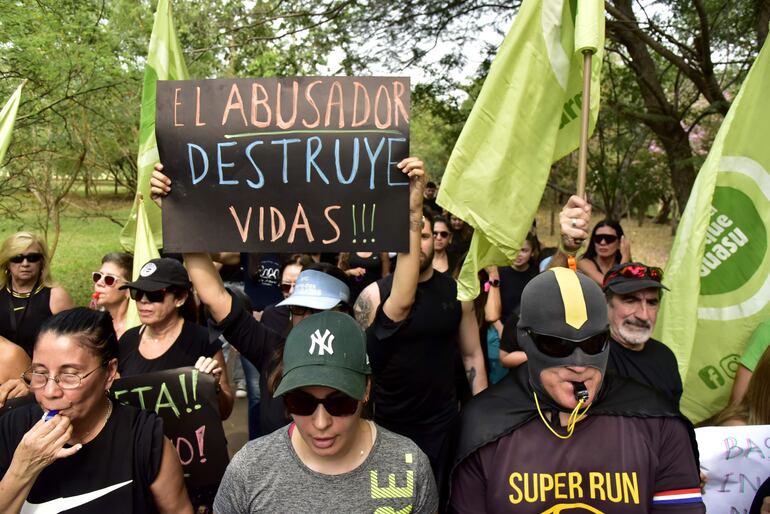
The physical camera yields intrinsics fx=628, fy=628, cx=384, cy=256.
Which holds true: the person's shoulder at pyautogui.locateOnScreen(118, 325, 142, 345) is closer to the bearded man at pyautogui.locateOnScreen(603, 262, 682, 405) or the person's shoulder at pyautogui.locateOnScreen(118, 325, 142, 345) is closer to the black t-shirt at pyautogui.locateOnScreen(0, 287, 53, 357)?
the black t-shirt at pyautogui.locateOnScreen(0, 287, 53, 357)

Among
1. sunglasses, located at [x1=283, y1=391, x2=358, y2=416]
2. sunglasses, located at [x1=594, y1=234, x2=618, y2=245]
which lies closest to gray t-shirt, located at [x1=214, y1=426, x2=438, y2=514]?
sunglasses, located at [x1=283, y1=391, x2=358, y2=416]

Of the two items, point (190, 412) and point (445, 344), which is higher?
point (445, 344)

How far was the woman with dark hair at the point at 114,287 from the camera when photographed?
14.3 feet

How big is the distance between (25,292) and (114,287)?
66 centimetres

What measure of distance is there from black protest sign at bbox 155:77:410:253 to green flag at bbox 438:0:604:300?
0.43 m

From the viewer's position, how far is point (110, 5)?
373 inches

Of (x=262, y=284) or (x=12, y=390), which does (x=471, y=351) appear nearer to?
(x=12, y=390)

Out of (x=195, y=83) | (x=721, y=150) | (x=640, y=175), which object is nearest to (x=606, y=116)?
(x=640, y=175)

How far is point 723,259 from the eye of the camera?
356 cm

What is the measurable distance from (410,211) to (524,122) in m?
0.77

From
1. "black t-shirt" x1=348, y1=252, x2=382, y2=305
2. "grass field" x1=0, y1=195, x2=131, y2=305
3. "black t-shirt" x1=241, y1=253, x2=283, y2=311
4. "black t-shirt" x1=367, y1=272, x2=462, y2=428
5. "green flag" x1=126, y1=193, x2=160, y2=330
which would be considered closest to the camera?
"black t-shirt" x1=367, y1=272, x2=462, y2=428

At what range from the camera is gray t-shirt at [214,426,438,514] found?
1.91 metres

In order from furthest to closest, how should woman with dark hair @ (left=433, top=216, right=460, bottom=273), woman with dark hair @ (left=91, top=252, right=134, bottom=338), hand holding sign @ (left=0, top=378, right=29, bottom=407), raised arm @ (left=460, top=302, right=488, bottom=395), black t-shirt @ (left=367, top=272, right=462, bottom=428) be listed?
woman with dark hair @ (left=433, top=216, right=460, bottom=273) → woman with dark hair @ (left=91, top=252, right=134, bottom=338) → raised arm @ (left=460, top=302, right=488, bottom=395) → black t-shirt @ (left=367, top=272, right=462, bottom=428) → hand holding sign @ (left=0, top=378, right=29, bottom=407)

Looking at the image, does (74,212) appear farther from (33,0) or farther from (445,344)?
(445,344)
